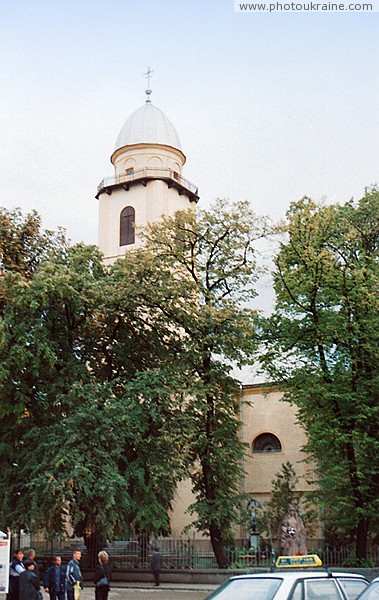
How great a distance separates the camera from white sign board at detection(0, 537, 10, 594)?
14438 mm

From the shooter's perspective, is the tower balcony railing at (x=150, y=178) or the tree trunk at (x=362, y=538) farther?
the tower balcony railing at (x=150, y=178)

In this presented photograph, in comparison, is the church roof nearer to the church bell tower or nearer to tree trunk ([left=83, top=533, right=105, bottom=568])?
the church bell tower

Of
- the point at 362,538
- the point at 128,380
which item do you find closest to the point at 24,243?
the point at 128,380

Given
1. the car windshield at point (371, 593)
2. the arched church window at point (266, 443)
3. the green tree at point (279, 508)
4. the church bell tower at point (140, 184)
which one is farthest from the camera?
the church bell tower at point (140, 184)

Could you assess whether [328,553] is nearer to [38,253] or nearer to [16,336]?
[16,336]

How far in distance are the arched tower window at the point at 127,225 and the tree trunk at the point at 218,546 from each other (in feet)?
76.9

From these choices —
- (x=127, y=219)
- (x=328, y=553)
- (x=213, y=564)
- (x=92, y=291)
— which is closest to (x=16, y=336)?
(x=92, y=291)

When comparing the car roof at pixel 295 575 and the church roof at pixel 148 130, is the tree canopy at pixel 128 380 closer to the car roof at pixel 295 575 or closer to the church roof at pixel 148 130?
the car roof at pixel 295 575

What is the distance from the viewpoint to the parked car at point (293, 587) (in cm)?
815

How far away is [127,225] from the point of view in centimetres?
4722

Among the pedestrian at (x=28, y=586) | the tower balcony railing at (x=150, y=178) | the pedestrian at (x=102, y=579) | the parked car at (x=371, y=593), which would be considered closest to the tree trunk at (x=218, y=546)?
the pedestrian at (x=102, y=579)

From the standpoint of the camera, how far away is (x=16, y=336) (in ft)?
84.4

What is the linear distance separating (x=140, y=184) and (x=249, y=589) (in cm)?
4023

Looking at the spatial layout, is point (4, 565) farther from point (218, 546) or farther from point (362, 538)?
point (362, 538)
